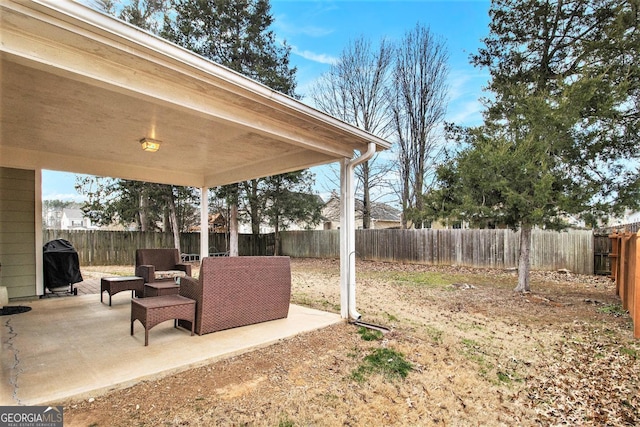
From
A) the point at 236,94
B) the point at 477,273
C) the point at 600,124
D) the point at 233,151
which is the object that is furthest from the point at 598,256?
the point at 236,94

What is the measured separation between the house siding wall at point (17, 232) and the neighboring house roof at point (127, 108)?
302mm

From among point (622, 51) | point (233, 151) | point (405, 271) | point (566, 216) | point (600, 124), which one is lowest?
point (405, 271)

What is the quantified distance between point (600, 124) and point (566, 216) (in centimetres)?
183

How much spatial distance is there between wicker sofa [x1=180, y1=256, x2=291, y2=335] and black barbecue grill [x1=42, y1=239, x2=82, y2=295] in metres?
3.63

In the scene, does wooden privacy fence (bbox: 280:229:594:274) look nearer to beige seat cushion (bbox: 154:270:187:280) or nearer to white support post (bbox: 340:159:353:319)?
white support post (bbox: 340:159:353:319)

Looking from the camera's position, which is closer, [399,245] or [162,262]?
[162,262]

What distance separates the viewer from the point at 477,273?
10.3 m

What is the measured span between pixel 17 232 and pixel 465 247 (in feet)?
39.0

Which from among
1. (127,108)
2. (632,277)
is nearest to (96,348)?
(127,108)

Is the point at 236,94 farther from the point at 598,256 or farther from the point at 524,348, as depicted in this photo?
the point at 598,256

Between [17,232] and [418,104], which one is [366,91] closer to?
[418,104]

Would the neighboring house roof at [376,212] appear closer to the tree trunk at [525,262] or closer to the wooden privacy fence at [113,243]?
the wooden privacy fence at [113,243]

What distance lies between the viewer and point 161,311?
3488mm

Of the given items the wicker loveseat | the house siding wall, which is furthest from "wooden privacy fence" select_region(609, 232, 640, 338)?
the house siding wall
